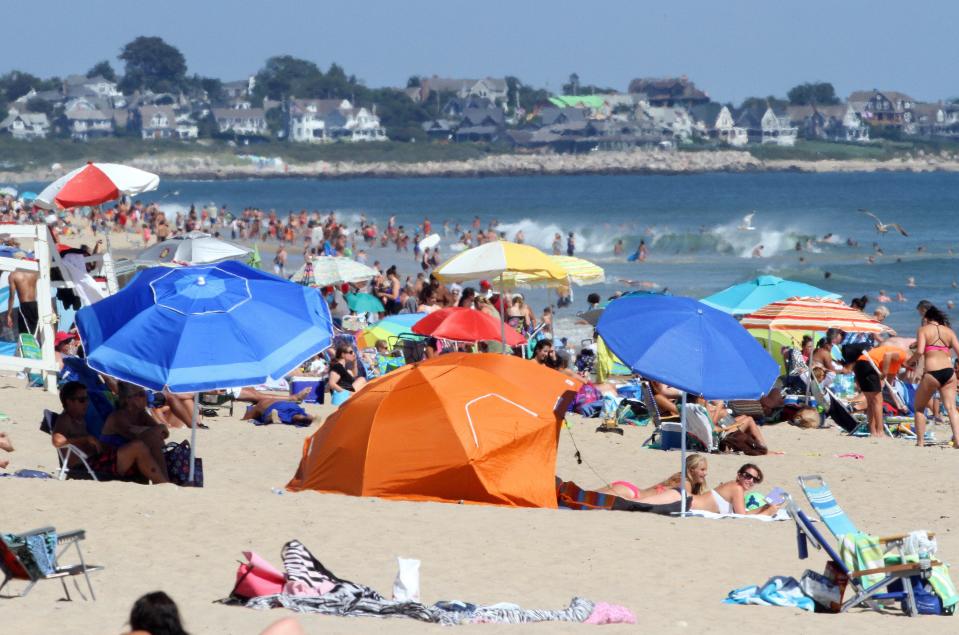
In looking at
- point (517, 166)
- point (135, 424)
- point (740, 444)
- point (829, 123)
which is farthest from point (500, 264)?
point (829, 123)

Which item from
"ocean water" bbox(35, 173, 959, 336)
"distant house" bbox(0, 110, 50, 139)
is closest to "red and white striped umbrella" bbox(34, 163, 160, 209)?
"ocean water" bbox(35, 173, 959, 336)

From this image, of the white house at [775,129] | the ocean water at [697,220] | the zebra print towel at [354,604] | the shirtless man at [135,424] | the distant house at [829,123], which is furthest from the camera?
the distant house at [829,123]

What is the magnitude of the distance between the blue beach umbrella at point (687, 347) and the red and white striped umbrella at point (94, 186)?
6.03m

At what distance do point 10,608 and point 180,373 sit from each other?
195 cm

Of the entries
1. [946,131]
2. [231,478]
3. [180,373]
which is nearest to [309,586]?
[180,373]

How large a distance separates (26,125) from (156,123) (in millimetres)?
15746

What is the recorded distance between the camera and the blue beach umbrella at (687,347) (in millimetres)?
8523

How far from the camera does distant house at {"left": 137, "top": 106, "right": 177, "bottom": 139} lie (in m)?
174

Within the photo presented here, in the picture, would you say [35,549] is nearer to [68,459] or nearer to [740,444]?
[68,459]

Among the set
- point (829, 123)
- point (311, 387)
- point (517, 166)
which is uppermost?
point (311, 387)

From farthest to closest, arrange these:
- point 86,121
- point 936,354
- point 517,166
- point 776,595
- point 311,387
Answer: point 86,121, point 517,166, point 311,387, point 936,354, point 776,595

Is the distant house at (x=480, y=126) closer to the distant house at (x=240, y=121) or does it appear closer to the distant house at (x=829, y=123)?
the distant house at (x=240, y=121)

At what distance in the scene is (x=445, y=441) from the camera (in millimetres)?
8875

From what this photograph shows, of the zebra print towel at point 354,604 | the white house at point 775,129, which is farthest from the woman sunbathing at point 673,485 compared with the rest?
the white house at point 775,129
